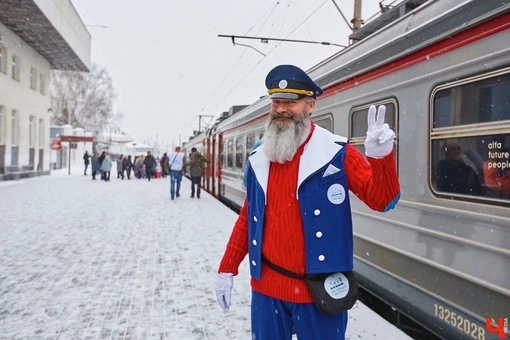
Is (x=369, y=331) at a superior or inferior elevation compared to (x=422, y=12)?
inferior

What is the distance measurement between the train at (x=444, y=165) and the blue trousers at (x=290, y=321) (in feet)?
4.31

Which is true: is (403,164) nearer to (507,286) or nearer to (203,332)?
(507,286)

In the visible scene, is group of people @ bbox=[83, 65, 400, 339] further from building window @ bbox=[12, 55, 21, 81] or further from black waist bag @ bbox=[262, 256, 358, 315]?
building window @ bbox=[12, 55, 21, 81]

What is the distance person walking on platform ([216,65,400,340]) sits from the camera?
195 cm

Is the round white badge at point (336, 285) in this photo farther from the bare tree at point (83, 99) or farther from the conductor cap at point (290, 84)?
the bare tree at point (83, 99)

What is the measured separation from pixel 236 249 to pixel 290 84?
0.85 m

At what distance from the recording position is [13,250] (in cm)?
661

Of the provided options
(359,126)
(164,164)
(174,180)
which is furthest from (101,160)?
(359,126)

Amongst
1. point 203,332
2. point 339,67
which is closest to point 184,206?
point 339,67

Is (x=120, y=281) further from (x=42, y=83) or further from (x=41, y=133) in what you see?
(x=42, y=83)

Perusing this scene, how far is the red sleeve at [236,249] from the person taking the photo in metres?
2.31

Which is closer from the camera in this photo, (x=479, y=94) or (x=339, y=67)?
(x=479, y=94)

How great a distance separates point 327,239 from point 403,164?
2.19 meters

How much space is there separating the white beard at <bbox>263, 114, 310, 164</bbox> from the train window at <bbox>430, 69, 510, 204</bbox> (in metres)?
1.44
